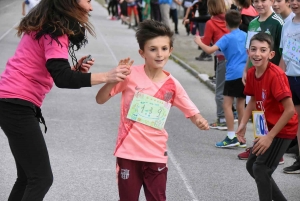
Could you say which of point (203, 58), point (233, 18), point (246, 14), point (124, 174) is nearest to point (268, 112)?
point (124, 174)

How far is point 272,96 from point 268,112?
0.47ft

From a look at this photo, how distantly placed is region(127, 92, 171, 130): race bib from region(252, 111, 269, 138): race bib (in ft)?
3.86

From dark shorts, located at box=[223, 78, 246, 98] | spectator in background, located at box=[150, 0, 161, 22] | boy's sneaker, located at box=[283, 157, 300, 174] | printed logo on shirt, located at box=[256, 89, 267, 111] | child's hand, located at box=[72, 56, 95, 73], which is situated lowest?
spectator in background, located at box=[150, 0, 161, 22]

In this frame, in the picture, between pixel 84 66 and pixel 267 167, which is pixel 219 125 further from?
pixel 84 66

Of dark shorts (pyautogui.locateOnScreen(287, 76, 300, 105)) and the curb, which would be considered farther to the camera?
the curb

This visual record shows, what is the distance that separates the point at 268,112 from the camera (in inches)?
228

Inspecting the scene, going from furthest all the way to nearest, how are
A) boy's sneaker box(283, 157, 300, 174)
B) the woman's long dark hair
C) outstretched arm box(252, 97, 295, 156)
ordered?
boy's sneaker box(283, 157, 300, 174)
outstretched arm box(252, 97, 295, 156)
the woman's long dark hair

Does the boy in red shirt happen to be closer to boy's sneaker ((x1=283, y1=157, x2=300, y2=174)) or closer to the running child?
boy's sneaker ((x1=283, y1=157, x2=300, y2=174))

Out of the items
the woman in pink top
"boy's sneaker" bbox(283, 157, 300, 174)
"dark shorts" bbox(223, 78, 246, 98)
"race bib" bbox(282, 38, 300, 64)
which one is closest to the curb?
"dark shorts" bbox(223, 78, 246, 98)

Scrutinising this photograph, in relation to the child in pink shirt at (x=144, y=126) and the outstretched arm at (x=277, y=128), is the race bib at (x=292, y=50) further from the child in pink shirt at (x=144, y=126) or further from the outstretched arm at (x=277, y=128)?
the child in pink shirt at (x=144, y=126)

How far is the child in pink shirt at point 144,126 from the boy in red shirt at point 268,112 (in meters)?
0.97

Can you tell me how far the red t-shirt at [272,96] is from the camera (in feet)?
18.5

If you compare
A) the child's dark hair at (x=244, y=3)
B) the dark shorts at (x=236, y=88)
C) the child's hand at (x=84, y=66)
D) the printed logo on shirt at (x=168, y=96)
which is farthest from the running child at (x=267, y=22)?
the child's hand at (x=84, y=66)

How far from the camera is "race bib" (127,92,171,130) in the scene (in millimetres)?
4809
